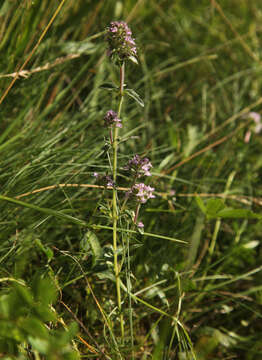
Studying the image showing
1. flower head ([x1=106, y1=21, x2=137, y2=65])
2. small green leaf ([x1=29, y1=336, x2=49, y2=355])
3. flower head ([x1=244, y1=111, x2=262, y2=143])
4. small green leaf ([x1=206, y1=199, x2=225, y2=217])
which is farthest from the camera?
flower head ([x1=244, y1=111, x2=262, y2=143])

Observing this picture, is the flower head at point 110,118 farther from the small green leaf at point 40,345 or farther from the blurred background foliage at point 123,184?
the small green leaf at point 40,345

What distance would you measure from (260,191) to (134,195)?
0.91 meters

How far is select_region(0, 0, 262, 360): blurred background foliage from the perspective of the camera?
113 centimetres

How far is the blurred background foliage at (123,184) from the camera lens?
113 centimetres

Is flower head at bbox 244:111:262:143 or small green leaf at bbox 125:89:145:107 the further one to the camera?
flower head at bbox 244:111:262:143

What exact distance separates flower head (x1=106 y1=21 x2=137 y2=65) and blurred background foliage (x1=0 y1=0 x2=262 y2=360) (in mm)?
244

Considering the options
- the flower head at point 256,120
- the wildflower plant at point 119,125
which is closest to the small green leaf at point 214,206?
the wildflower plant at point 119,125

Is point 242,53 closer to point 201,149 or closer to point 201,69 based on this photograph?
point 201,69

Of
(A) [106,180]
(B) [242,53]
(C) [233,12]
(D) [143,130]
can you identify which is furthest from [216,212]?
(C) [233,12]

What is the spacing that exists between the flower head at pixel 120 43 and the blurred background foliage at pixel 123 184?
0.80 ft

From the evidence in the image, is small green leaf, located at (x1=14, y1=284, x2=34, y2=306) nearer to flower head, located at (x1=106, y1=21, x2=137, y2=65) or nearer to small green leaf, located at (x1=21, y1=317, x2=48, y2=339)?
small green leaf, located at (x1=21, y1=317, x2=48, y2=339)

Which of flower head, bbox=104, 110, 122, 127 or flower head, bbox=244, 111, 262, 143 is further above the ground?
flower head, bbox=104, 110, 122, 127

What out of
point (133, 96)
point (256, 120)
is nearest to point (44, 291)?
point (133, 96)

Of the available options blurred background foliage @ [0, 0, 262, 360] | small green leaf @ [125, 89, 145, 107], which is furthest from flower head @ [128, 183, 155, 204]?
small green leaf @ [125, 89, 145, 107]
